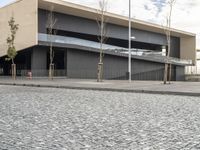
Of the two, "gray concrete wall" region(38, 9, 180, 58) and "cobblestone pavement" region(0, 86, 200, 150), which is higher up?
"gray concrete wall" region(38, 9, 180, 58)

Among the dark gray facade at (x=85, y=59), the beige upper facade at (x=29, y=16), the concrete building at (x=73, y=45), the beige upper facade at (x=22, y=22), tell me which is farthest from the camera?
the dark gray facade at (x=85, y=59)

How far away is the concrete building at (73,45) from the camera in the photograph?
43500 millimetres

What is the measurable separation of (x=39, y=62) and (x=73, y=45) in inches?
193

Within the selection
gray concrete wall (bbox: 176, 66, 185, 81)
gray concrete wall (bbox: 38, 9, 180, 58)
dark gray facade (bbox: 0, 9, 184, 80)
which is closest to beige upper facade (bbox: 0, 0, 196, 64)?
gray concrete wall (bbox: 38, 9, 180, 58)

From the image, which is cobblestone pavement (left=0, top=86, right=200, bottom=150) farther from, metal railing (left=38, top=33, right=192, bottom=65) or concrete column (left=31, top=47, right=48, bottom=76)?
concrete column (left=31, top=47, right=48, bottom=76)

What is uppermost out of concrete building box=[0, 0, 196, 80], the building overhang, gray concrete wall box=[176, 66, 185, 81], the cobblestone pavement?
the building overhang

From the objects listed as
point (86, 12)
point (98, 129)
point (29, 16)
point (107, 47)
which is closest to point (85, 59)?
point (107, 47)

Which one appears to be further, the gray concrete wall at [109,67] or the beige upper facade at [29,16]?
the gray concrete wall at [109,67]

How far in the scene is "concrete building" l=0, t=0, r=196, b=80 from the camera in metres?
43.5

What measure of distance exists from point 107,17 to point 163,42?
2198cm

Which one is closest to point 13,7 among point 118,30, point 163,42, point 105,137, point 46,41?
point 46,41

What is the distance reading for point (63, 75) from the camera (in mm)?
46281

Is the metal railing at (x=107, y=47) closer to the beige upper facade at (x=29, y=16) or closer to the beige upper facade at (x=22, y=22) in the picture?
the beige upper facade at (x=22, y=22)

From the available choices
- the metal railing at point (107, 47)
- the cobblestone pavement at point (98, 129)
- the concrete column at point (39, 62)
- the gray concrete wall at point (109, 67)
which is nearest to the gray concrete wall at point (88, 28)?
the concrete column at point (39, 62)
